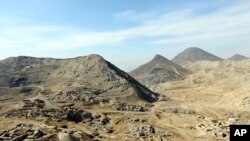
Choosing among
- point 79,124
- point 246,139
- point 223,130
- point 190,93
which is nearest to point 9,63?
point 190,93

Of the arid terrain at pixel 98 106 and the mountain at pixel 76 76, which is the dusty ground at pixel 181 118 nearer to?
the arid terrain at pixel 98 106

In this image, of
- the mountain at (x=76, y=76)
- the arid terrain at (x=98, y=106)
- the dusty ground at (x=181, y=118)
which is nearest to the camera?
the arid terrain at (x=98, y=106)

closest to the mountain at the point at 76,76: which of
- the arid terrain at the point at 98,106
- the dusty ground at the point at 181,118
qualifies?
the arid terrain at the point at 98,106

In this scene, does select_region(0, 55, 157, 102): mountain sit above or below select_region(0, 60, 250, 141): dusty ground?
above

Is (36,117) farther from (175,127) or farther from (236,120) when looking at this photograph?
(236,120)

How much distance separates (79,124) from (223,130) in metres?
30.9

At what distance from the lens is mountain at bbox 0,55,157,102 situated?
118044 mm

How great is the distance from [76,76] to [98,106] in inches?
1582

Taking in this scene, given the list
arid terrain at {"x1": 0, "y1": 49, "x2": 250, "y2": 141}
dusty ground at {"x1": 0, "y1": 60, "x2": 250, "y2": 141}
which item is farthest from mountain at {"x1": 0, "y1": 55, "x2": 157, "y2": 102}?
dusty ground at {"x1": 0, "y1": 60, "x2": 250, "y2": 141}

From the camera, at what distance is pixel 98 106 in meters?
97.1

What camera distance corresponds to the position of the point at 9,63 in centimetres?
16012

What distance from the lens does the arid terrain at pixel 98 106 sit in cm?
6975

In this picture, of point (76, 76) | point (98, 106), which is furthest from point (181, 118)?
point (76, 76)

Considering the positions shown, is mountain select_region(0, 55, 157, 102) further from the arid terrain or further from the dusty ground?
the dusty ground
